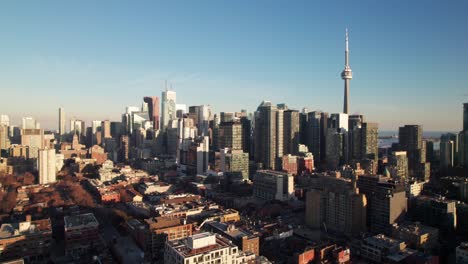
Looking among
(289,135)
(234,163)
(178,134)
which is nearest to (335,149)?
(289,135)

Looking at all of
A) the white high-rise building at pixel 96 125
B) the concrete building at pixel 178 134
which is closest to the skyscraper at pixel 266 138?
the concrete building at pixel 178 134

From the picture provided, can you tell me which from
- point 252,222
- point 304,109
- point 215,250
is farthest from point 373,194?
point 304,109

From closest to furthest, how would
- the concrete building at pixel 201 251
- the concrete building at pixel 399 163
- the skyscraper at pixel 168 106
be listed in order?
the concrete building at pixel 201 251 < the concrete building at pixel 399 163 < the skyscraper at pixel 168 106

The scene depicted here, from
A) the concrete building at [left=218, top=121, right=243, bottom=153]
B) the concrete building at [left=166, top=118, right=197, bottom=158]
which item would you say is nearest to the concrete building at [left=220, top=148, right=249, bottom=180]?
the concrete building at [left=218, top=121, right=243, bottom=153]

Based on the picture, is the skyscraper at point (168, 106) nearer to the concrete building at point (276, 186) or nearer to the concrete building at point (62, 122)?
the concrete building at point (62, 122)

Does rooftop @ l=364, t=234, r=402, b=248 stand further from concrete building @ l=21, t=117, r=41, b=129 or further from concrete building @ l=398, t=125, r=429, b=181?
concrete building @ l=21, t=117, r=41, b=129

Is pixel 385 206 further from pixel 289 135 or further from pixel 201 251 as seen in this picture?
pixel 289 135
